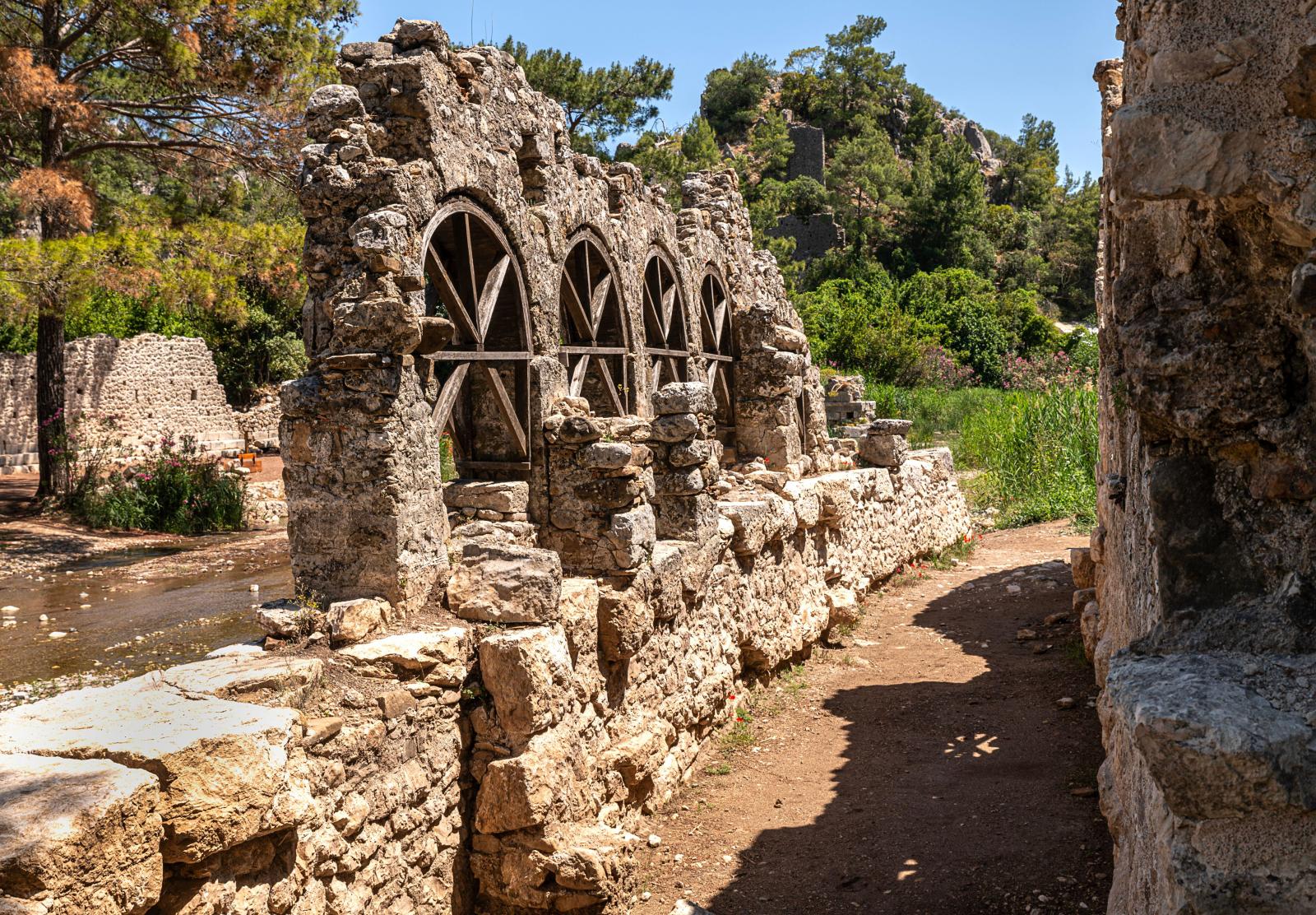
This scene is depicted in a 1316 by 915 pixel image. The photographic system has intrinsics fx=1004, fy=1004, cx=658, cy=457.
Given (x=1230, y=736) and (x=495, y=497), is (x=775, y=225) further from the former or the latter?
(x=1230, y=736)

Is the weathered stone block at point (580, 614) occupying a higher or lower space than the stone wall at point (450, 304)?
lower

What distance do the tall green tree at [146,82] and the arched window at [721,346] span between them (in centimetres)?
656

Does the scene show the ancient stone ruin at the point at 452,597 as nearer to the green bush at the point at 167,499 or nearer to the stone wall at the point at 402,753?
the stone wall at the point at 402,753

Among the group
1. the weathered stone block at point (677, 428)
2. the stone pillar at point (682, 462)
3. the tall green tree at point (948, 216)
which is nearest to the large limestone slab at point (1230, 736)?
the stone pillar at point (682, 462)

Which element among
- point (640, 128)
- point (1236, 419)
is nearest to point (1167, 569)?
point (1236, 419)

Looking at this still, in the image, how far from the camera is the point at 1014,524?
1614cm

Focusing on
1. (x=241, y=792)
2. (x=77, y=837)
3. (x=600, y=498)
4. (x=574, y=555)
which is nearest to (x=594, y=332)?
(x=600, y=498)

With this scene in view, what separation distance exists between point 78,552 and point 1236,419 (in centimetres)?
1454

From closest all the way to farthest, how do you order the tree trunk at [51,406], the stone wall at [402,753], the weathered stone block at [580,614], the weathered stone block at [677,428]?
the stone wall at [402,753] < the weathered stone block at [580,614] < the weathered stone block at [677,428] < the tree trunk at [51,406]

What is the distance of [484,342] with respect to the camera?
7766mm

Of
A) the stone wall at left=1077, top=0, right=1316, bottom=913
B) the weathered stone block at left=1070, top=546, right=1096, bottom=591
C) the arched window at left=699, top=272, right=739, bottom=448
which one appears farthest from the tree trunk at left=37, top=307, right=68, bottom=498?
the stone wall at left=1077, top=0, right=1316, bottom=913

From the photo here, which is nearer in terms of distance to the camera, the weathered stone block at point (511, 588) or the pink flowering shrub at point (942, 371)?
the weathered stone block at point (511, 588)

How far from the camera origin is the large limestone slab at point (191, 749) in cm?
329

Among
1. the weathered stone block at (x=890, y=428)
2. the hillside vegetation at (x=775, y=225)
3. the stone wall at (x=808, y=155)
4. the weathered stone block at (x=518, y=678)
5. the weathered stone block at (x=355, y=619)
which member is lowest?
the weathered stone block at (x=518, y=678)
